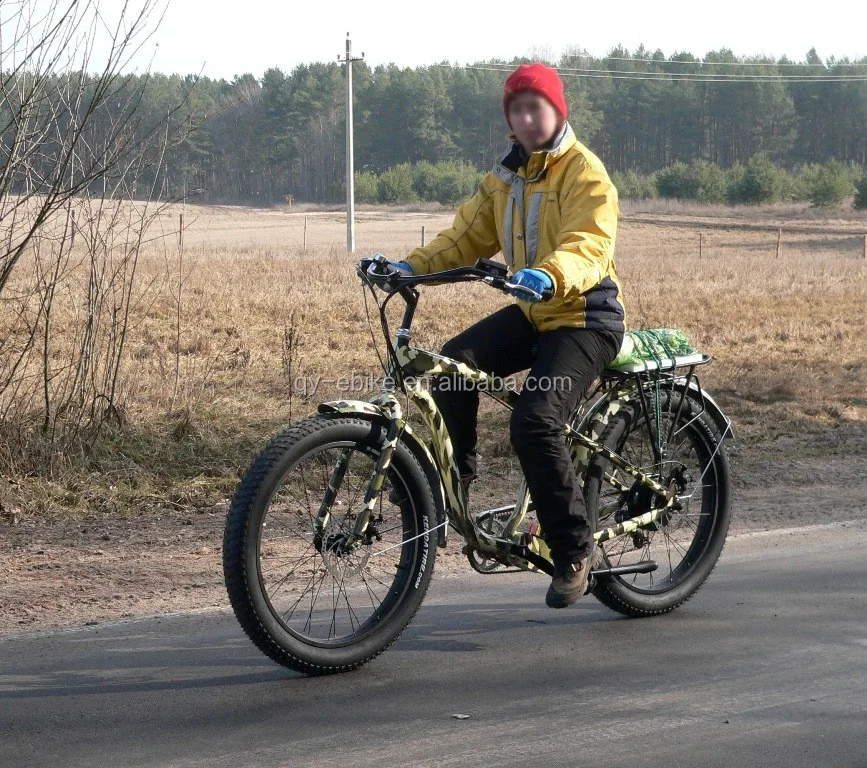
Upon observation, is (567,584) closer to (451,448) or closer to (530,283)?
(451,448)

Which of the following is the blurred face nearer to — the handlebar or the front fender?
the handlebar

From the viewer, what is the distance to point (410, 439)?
4410mm

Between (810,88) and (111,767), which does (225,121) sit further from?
(111,767)

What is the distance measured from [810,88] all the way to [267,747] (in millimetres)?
120900

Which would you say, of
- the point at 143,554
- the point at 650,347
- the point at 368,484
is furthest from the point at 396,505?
the point at 143,554

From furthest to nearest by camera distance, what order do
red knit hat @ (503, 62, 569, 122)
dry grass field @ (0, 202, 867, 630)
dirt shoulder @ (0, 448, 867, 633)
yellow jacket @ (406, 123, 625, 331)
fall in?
dry grass field @ (0, 202, 867, 630) < dirt shoulder @ (0, 448, 867, 633) < red knit hat @ (503, 62, 569, 122) < yellow jacket @ (406, 123, 625, 331)

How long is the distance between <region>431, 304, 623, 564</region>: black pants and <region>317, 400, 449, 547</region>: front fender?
29cm

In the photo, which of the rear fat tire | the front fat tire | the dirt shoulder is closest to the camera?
the front fat tire

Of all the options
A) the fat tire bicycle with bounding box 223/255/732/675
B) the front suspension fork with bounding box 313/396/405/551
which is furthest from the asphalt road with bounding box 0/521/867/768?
the front suspension fork with bounding box 313/396/405/551

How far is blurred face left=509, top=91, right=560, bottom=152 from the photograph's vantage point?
180 inches

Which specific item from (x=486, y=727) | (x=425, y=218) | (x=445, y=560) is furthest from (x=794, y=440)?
(x=425, y=218)

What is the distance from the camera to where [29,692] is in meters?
4.22

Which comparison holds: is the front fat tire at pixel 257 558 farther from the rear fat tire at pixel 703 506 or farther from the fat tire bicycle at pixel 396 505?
the rear fat tire at pixel 703 506

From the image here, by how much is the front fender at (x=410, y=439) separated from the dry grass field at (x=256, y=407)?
4.86 ft
